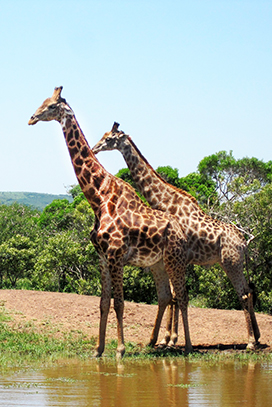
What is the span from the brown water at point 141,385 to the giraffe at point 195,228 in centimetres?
217

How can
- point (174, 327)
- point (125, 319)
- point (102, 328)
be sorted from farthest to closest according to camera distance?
1. point (125, 319)
2. point (174, 327)
3. point (102, 328)

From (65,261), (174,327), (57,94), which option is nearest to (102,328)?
(174,327)

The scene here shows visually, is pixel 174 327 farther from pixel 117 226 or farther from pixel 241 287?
pixel 117 226

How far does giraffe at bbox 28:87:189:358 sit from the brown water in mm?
1319

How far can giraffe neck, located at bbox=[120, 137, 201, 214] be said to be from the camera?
38.6 feet

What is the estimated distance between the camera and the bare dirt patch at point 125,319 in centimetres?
1242

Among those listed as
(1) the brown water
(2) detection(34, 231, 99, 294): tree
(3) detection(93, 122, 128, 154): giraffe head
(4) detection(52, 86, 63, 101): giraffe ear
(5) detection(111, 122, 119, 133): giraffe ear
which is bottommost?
(1) the brown water

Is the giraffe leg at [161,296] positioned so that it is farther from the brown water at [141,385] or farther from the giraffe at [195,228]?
the brown water at [141,385]

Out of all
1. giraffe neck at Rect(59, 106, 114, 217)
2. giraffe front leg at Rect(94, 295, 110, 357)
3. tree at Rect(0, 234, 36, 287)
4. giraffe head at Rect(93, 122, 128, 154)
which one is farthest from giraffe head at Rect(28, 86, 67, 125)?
tree at Rect(0, 234, 36, 287)

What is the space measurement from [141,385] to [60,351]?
11.0 feet

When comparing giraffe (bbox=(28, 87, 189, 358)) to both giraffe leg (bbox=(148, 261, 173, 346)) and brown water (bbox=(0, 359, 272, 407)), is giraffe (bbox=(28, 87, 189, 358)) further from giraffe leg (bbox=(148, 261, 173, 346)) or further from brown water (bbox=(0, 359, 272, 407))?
brown water (bbox=(0, 359, 272, 407))

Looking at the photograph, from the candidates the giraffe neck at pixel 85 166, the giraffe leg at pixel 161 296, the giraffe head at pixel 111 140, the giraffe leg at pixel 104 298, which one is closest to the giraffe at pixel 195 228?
the giraffe head at pixel 111 140

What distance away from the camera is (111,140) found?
1162 cm

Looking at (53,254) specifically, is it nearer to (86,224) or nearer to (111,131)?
(86,224)
